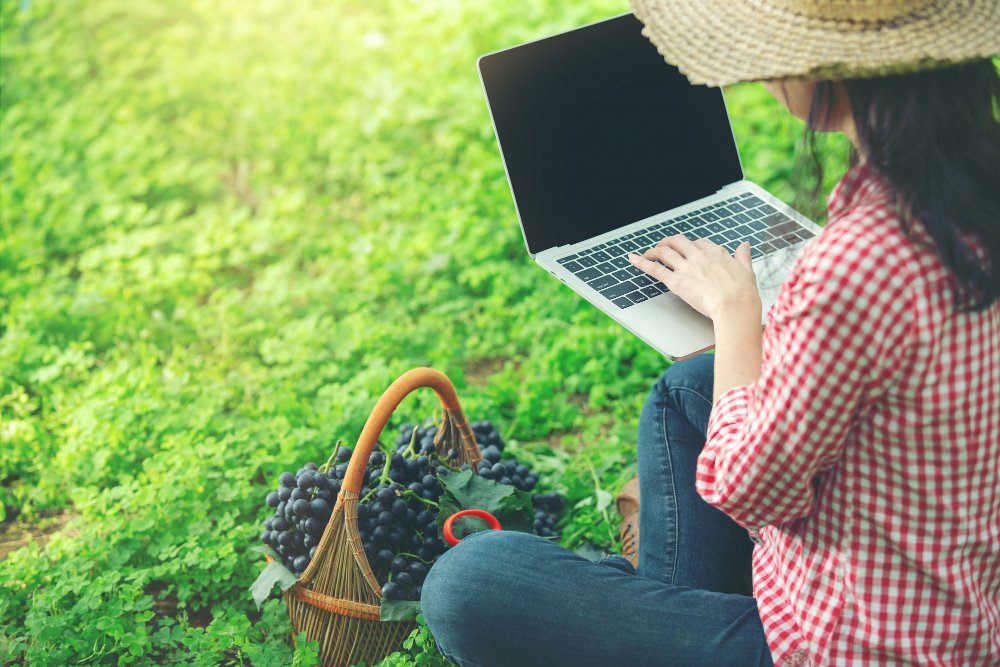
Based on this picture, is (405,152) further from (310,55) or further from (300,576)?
(300,576)

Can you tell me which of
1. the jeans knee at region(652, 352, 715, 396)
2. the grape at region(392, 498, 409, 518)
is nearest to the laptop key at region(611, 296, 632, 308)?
the jeans knee at region(652, 352, 715, 396)

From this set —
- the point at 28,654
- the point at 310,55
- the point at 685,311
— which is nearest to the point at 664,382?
the point at 685,311

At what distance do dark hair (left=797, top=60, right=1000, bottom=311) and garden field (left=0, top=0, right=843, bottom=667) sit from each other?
1.85 feet

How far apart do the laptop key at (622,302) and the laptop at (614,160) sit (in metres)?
0.04

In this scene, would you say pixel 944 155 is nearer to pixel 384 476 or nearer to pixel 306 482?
pixel 384 476

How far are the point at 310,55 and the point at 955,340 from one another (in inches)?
174

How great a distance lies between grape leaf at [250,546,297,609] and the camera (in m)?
2.00

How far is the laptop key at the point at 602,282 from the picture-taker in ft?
6.45

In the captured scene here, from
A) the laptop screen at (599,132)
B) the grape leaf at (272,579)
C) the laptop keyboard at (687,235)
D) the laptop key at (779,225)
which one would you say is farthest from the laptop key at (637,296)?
the grape leaf at (272,579)

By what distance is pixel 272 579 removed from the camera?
2025 millimetres

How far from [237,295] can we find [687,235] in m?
1.98

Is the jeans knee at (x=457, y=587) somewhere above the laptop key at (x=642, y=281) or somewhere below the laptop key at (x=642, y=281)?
below

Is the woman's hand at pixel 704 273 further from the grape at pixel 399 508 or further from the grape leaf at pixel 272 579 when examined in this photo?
the grape leaf at pixel 272 579

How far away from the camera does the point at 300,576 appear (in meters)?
1.98
